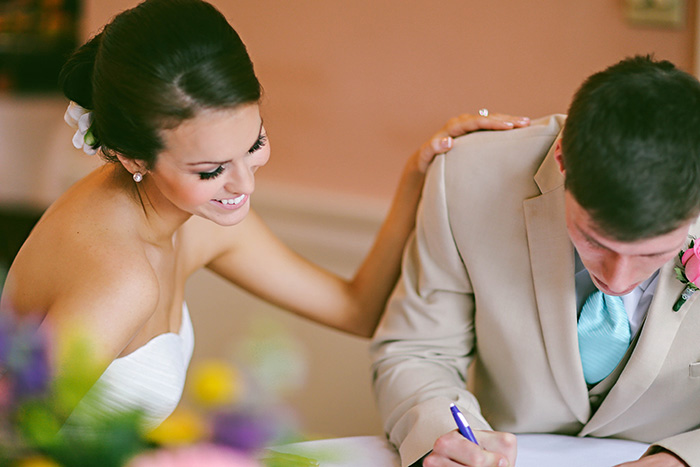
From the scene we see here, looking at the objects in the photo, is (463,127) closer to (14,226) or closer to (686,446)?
(686,446)

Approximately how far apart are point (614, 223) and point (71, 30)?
2996mm

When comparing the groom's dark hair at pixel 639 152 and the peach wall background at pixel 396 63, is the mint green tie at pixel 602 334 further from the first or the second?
the peach wall background at pixel 396 63

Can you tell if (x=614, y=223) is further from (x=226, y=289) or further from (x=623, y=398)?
(x=226, y=289)

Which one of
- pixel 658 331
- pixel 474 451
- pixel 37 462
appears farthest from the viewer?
pixel 658 331

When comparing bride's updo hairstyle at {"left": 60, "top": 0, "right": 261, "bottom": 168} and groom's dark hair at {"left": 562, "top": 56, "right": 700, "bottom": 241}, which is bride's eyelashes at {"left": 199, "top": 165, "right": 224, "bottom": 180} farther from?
groom's dark hair at {"left": 562, "top": 56, "right": 700, "bottom": 241}

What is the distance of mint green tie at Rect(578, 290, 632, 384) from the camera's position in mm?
1294

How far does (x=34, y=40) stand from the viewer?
3494 millimetres

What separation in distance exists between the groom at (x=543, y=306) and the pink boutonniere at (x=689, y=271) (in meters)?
0.01

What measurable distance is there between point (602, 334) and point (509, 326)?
0.52 ft

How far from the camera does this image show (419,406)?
52.8 inches

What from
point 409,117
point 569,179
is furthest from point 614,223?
point 409,117

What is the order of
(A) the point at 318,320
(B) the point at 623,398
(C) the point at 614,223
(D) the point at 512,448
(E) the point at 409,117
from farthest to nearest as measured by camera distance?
(E) the point at 409,117, (A) the point at 318,320, (B) the point at 623,398, (D) the point at 512,448, (C) the point at 614,223

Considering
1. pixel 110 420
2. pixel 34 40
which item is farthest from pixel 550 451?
pixel 34 40

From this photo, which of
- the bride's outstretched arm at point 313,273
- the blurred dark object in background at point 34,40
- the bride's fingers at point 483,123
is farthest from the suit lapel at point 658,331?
the blurred dark object in background at point 34,40
